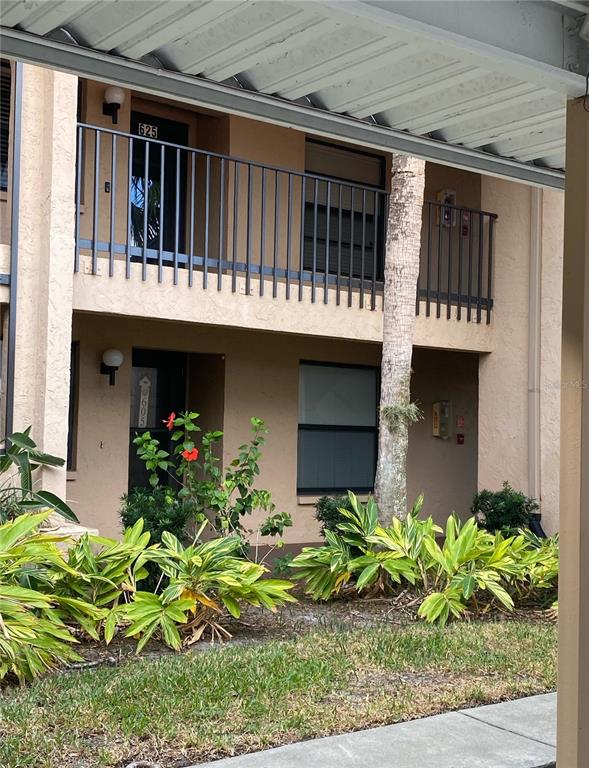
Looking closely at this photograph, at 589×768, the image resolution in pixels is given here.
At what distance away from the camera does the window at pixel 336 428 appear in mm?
12805

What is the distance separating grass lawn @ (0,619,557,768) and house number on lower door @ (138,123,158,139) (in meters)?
7.01

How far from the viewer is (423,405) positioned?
46.4 ft

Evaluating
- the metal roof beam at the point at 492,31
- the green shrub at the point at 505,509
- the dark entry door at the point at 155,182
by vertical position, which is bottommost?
the green shrub at the point at 505,509

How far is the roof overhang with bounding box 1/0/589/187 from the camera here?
Result: 10.2 ft

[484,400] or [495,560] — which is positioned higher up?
[484,400]

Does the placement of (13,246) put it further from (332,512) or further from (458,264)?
(458,264)

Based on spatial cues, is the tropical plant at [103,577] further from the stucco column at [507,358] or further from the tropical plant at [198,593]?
the stucco column at [507,358]

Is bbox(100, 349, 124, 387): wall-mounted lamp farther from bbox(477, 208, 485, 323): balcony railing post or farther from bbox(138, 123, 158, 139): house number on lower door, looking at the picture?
bbox(477, 208, 485, 323): balcony railing post

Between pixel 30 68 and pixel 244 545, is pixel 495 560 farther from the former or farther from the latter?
pixel 30 68

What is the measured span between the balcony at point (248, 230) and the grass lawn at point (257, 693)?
4390 mm

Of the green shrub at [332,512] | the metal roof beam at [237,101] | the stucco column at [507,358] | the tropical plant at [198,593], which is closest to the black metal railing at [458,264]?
the stucco column at [507,358]

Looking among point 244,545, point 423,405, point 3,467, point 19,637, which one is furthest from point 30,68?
point 423,405

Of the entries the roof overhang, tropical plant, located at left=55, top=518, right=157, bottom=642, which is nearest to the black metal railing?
tropical plant, located at left=55, top=518, right=157, bottom=642

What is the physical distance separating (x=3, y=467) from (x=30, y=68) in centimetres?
357
